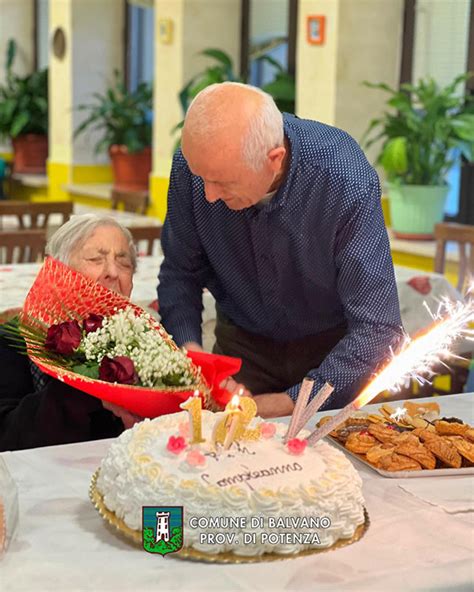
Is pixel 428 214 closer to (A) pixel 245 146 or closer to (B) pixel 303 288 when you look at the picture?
(B) pixel 303 288

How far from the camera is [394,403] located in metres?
2.04

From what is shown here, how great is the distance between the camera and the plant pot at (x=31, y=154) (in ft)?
31.1

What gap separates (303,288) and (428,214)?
3000 mm

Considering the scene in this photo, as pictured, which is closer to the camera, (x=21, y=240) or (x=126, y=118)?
(x=21, y=240)

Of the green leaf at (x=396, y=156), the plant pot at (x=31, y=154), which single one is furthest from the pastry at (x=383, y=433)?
the plant pot at (x=31, y=154)

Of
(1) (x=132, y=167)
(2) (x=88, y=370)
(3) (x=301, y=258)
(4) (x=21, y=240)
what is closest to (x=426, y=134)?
(4) (x=21, y=240)

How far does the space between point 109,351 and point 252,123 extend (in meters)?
0.50

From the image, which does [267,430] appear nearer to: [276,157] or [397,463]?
[397,463]

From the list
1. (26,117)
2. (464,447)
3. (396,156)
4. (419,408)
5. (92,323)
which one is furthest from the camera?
(26,117)

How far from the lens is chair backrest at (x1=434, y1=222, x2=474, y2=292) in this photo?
13.5ft

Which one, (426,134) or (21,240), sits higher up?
(426,134)

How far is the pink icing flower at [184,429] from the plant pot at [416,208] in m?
3.77

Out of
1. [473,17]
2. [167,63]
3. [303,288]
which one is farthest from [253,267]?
[167,63]

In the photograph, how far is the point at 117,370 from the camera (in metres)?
1.72
